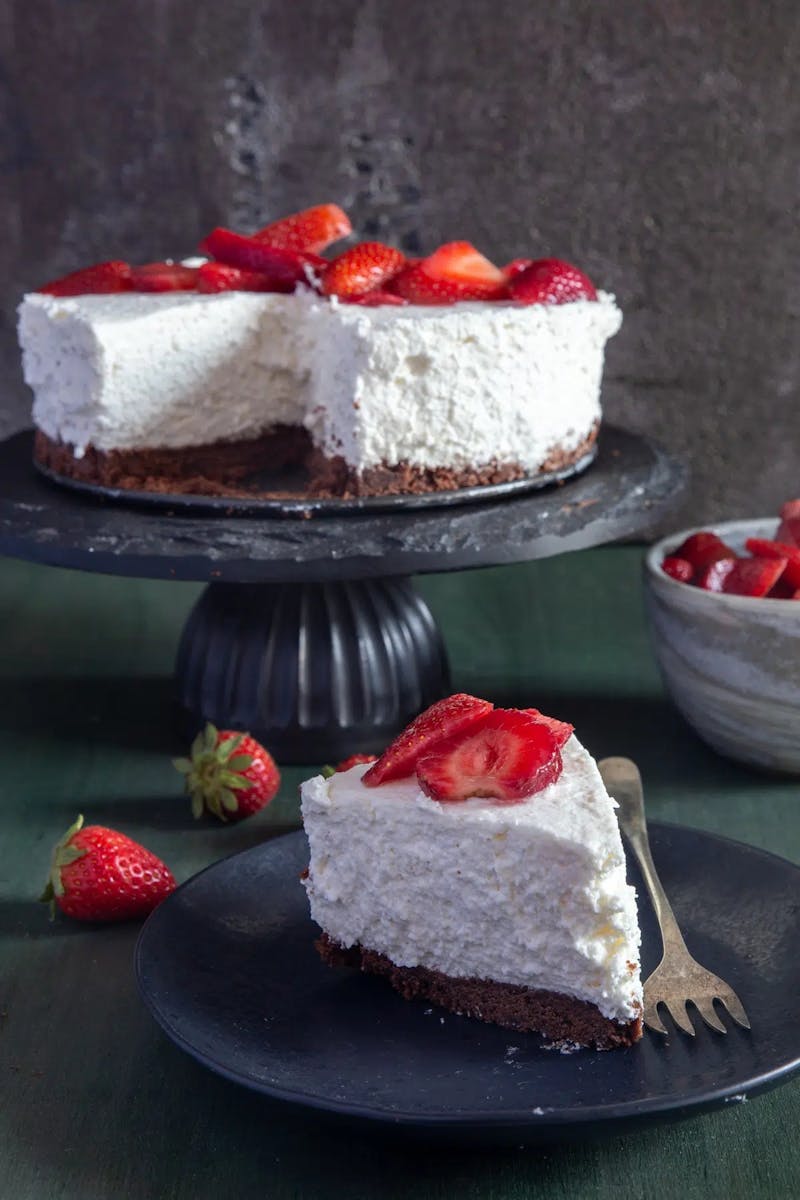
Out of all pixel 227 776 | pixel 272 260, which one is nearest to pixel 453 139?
pixel 272 260

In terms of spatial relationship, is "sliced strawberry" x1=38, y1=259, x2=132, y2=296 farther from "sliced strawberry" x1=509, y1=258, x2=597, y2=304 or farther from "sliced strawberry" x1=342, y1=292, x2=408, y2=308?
"sliced strawberry" x1=509, y1=258, x2=597, y2=304

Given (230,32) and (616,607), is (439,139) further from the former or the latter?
(616,607)

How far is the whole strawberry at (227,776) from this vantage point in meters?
1.75

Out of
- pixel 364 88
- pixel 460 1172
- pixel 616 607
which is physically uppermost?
pixel 364 88

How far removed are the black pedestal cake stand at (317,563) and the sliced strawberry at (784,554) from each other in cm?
13

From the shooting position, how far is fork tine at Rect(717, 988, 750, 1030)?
3.94 ft

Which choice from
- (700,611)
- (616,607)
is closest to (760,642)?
(700,611)

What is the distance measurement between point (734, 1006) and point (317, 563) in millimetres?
699

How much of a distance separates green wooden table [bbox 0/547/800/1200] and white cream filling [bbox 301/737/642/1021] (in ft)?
0.50

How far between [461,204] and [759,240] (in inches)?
22.3

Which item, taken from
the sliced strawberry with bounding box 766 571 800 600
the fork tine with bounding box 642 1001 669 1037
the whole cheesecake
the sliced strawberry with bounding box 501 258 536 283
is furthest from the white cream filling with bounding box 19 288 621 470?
the fork tine with bounding box 642 1001 669 1037

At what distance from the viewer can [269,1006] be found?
1.26m

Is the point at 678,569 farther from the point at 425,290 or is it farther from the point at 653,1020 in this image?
the point at 653,1020

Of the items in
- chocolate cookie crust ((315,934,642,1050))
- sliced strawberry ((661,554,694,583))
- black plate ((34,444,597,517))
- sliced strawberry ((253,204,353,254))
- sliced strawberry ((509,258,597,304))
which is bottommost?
chocolate cookie crust ((315,934,642,1050))
